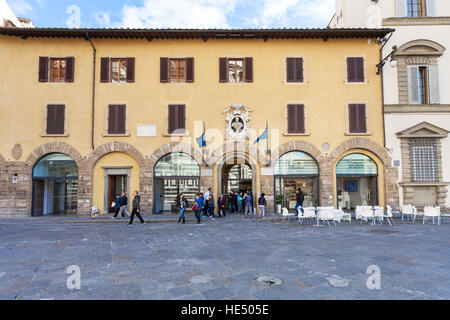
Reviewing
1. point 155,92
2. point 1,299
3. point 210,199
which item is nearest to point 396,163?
point 210,199

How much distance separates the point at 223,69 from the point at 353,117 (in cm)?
772

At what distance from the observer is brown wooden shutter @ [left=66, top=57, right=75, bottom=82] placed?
50.2 feet

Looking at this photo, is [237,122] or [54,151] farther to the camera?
[237,122]

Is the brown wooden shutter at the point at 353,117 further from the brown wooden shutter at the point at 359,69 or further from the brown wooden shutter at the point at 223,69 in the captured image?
the brown wooden shutter at the point at 223,69

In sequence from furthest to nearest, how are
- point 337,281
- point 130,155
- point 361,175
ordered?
point 361,175 < point 130,155 < point 337,281

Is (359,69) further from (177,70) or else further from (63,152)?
(63,152)

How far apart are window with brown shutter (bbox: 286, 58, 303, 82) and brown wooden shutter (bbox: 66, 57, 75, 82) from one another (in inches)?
466

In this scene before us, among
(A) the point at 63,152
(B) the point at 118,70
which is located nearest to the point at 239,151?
(B) the point at 118,70

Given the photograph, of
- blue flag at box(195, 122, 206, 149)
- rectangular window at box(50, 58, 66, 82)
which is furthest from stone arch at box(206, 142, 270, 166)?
rectangular window at box(50, 58, 66, 82)

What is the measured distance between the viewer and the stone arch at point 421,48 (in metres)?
15.4

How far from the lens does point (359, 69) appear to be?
15.8 meters

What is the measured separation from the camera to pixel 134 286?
441 centimetres

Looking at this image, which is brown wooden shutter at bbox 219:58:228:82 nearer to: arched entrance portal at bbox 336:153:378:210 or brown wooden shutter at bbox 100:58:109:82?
brown wooden shutter at bbox 100:58:109:82

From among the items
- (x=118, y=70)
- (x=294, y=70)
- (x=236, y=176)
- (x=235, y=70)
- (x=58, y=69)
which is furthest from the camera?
(x=236, y=176)
